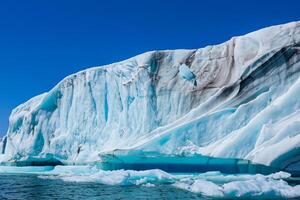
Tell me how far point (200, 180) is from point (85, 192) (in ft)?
10.8

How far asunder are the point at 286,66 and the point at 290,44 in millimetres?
971

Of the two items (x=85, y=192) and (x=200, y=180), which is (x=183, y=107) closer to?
(x=200, y=180)

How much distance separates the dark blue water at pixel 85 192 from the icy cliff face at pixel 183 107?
426cm

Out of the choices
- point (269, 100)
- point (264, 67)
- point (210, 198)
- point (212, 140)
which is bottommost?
point (210, 198)

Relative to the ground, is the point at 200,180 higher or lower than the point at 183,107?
lower

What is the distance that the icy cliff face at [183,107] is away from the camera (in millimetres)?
17547

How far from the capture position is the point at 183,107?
20422mm

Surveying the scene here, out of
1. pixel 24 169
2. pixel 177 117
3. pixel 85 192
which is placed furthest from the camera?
pixel 24 169

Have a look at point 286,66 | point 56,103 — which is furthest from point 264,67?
point 56,103

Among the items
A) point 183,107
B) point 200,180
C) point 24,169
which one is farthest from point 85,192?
point 24,169

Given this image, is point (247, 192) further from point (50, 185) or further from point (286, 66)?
point (286, 66)

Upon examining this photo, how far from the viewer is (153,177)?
656 inches

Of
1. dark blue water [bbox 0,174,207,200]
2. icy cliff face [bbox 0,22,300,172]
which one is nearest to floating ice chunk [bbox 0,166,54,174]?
icy cliff face [bbox 0,22,300,172]

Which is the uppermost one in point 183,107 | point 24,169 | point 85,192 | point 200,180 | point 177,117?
point 183,107
